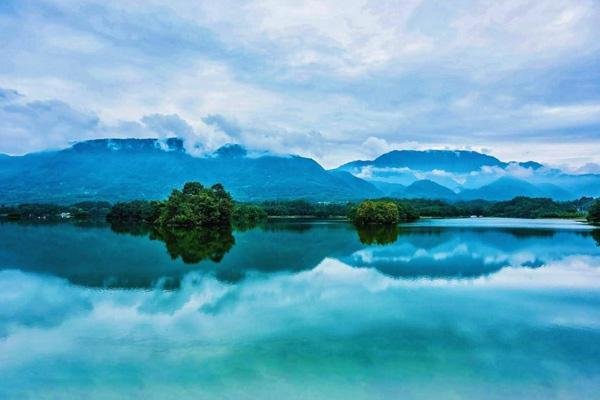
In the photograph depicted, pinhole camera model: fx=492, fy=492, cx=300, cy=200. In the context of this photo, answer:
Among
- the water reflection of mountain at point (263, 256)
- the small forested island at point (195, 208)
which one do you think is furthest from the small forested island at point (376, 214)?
the water reflection of mountain at point (263, 256)

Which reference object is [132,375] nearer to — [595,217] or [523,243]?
[523,243]

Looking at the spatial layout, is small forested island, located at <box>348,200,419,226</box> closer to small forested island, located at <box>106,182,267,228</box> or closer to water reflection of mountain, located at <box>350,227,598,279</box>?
small forested island, located at <box>106,182,267,228</box>

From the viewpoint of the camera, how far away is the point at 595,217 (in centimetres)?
8112

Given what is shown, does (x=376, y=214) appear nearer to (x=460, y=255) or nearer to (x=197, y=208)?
(x=197, y=208)

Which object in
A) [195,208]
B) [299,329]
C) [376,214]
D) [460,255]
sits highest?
[195,208]

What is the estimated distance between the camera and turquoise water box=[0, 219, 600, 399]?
11891 mm

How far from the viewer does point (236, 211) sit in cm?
9831

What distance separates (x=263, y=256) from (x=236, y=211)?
207 ft

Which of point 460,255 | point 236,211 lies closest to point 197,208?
point 236,211

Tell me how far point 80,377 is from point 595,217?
87560 mm

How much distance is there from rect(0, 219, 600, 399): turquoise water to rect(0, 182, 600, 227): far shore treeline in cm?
3864

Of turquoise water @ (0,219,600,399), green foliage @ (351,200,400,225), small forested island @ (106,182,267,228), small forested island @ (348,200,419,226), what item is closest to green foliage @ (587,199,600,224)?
small forested island @ (348,200,419,226)

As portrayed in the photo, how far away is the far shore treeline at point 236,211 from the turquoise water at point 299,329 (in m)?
38.6

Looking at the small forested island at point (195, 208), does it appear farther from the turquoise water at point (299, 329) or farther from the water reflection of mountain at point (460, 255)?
the turquoise water at point (299, 329)
